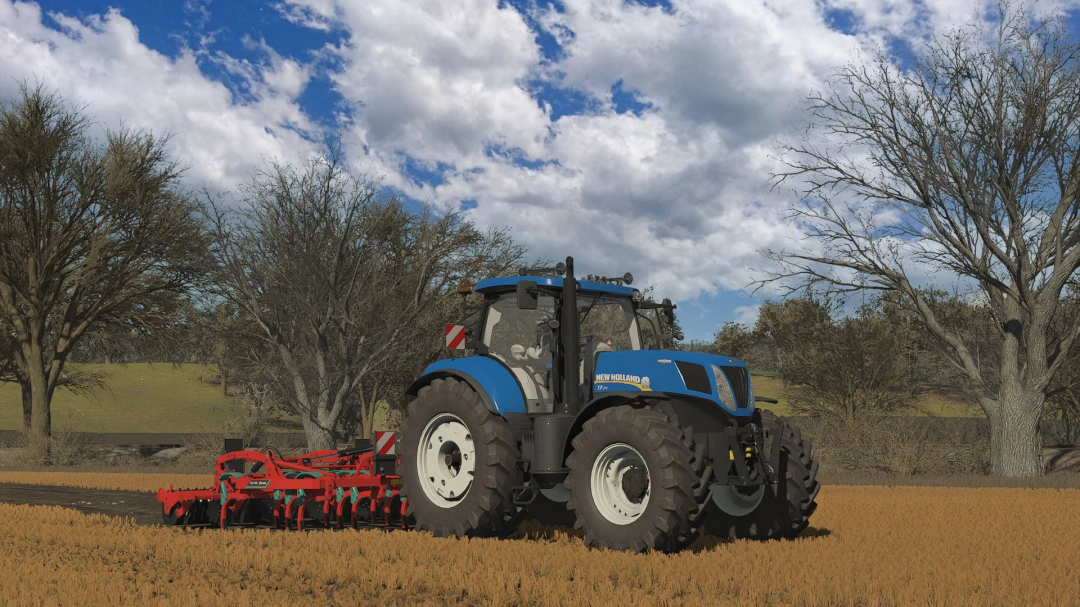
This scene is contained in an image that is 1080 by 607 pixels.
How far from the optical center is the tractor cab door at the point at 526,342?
9234 millimetres

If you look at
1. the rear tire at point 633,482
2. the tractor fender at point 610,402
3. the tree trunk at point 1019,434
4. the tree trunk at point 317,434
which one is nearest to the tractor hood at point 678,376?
the tractor fender at point 610,402

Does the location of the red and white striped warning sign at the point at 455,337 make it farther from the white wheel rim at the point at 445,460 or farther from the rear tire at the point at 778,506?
the rear tire at the point at 778,506

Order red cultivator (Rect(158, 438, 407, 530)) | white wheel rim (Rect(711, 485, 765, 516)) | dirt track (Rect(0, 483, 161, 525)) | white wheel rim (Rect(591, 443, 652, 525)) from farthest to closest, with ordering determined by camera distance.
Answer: dirt track (Rect(0, 483, 161, 525)), red cultivator (Rect(158, 438, 407, 530)), white wheel rim (Rect(711, 485, 765, 516)), white wheel rim (Rect(591, 443, 652, 525))

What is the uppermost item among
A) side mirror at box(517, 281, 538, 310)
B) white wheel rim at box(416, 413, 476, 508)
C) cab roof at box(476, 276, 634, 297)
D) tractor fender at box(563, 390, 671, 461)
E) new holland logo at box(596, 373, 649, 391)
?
cab roof at box(476, 276, 634, 297)

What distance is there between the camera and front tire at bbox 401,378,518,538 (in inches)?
346

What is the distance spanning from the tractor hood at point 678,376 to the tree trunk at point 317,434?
17.6 metres

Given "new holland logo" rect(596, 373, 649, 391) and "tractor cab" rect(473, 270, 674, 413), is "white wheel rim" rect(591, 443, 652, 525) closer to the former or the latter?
"new holland logo" rect(596, 373, 649, 391)

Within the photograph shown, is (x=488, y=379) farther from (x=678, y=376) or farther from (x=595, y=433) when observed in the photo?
(x=678, y=376)

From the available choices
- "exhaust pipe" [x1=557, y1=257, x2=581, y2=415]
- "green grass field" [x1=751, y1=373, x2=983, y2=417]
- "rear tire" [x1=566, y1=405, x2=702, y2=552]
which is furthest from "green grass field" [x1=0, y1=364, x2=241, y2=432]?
"rear tire" [x1=566, y1=405, x2=702, y2=552]

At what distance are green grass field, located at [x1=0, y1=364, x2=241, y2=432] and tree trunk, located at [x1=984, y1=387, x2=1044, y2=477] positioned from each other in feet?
165

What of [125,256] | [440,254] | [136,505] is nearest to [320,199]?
[440,254]

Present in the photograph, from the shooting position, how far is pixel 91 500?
14484 mm

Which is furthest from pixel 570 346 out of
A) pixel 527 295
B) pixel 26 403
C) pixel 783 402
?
pixel 783 402

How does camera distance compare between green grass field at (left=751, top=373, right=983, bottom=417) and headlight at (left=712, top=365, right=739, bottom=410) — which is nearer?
headlight at (left=712, top=365, right=739, bottom=410)
